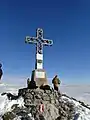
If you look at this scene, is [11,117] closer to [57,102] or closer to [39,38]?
[57,102]

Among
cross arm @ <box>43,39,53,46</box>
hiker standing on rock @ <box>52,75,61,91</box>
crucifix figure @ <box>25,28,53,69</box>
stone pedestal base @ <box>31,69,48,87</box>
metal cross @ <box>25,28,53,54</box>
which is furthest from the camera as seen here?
cross arm @ <box>43,39,53,46</box>

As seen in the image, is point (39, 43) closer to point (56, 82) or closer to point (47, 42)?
point (47, 42)

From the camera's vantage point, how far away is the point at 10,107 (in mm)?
21766

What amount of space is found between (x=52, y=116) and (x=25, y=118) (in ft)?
9.61

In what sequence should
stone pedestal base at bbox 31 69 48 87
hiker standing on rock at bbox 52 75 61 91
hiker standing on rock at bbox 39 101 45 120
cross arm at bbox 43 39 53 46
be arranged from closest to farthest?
hiker standing on rock at bbox 39 101 45 120, stone pedestal base at bbox 31 69 48 87, hiker standing on rock at bbox 52 75 61 91, cross arm at bbox 43 39 53 46

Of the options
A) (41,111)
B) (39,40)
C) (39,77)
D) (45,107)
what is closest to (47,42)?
(39,40)

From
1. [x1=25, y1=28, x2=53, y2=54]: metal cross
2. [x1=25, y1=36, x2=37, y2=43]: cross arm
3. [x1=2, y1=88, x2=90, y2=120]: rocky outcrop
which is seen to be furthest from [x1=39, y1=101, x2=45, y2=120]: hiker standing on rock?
[x1=25, y1=36, x2=37, y2=43]: cross arm

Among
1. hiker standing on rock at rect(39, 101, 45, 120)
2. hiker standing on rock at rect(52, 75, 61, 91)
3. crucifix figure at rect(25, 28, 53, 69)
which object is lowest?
hiker standing on rock at rect(39, 101, 45, 120)

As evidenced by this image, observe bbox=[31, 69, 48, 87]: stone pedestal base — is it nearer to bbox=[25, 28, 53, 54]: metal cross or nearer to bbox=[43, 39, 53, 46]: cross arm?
bbox=[25, 28, 53, 54]: metal cross

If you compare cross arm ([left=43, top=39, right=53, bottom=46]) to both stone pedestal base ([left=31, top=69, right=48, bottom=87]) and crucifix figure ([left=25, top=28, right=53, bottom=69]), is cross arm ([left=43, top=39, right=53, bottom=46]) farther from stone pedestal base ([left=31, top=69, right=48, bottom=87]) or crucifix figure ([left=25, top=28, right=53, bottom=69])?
stone pedestal base ([left=31, top=69, right=48, bottom=87])

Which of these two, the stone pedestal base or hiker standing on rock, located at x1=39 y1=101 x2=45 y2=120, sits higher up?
the stone pedestal base

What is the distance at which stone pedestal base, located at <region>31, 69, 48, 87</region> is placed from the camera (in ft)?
76.4

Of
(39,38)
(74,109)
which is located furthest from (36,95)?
(39,38)

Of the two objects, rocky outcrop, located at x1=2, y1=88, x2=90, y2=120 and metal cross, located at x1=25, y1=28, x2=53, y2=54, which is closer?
rocky outcrop, located at x1=2, y1=88, x2=90, y2=120
